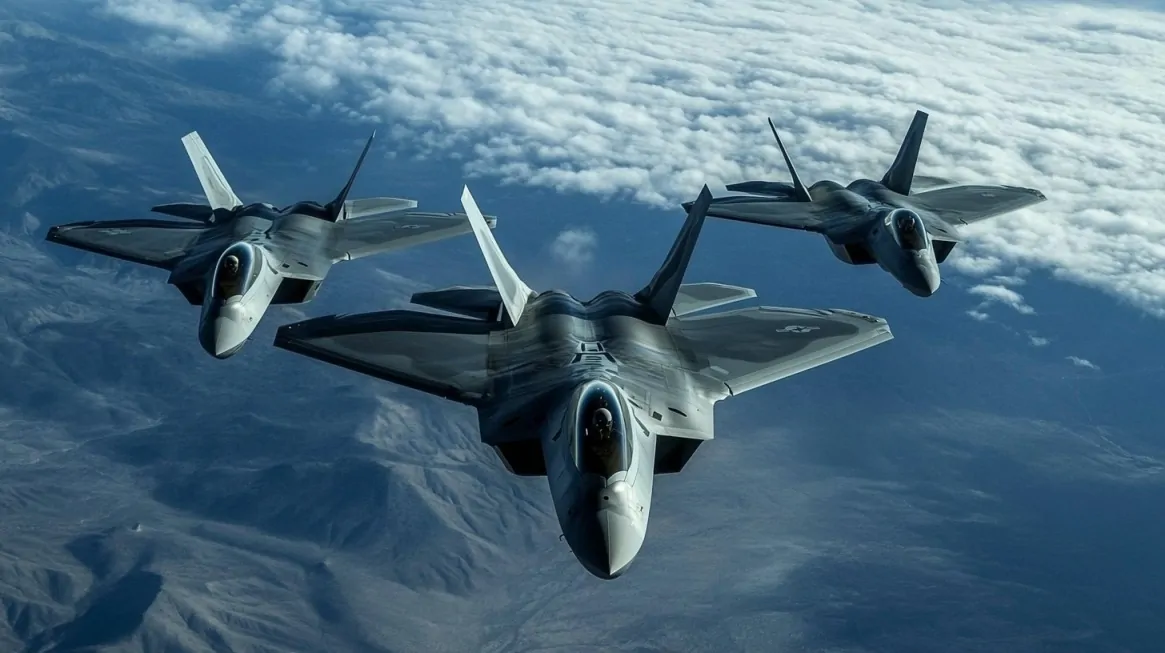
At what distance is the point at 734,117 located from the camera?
521 ft

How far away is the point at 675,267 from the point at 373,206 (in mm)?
16884

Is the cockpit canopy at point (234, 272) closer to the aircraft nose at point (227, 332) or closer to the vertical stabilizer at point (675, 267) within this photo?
the aircraft nose at point (227, 332)

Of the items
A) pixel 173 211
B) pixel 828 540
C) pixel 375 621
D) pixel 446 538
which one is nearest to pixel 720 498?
pixel 828 540

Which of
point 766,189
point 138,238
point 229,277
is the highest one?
point 229,277

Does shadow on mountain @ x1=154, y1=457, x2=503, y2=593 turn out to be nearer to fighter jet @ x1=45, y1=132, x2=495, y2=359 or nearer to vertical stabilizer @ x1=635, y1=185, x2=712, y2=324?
→ fighter jet @ x1=45, y1=132, x2=495, y2=359

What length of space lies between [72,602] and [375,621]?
50278 millimetres

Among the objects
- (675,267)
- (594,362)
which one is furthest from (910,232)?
(594,362)

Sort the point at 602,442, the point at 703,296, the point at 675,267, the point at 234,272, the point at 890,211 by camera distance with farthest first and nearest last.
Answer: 1. the point at 890,211
2. the point at 703,296
3. the point at 234,272
4. the point at 675,267
5. the point at 602,442

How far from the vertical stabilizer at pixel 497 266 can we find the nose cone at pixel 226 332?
25.0ft

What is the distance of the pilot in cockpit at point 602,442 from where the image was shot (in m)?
19.5

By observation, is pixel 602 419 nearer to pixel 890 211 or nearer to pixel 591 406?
pixel 591 406

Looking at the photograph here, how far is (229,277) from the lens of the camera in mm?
28984

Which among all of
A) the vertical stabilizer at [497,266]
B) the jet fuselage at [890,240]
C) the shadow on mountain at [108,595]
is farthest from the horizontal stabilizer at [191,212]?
the shadow on mountain at [108,595]

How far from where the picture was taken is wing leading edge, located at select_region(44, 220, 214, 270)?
111 feet
